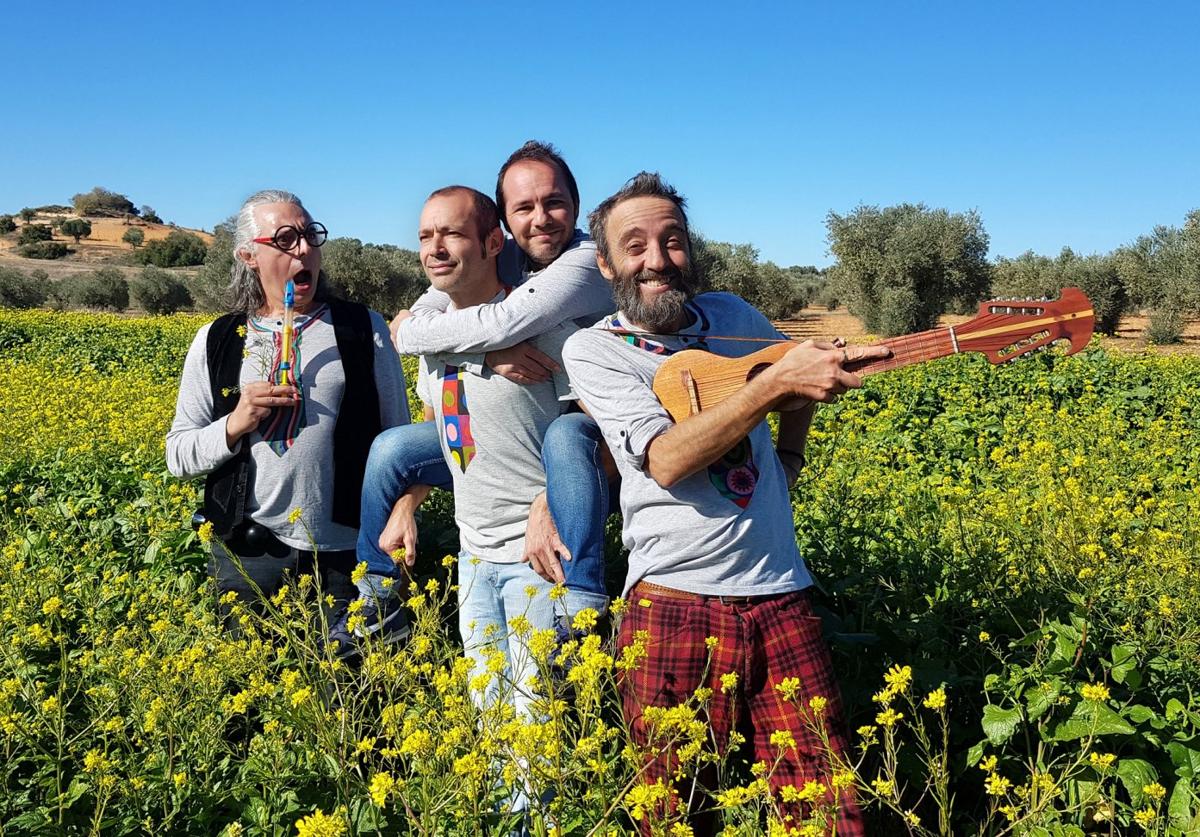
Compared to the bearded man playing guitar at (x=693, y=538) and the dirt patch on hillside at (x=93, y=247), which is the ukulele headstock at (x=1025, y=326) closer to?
the bearded man playing guitar at (x=693, y=538)

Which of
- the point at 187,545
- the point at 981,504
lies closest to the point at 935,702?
the point at 981,504

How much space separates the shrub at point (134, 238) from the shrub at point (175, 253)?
7.88m

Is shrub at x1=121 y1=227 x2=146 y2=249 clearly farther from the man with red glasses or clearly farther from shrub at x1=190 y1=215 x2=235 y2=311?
the man with red glasses

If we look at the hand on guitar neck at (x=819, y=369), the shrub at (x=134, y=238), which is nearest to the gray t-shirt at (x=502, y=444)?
the hand on guitar neck at (x=819, y=369)

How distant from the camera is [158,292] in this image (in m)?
45.2

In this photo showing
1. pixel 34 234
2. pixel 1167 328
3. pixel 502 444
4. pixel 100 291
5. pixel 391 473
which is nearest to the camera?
pixel 502 444

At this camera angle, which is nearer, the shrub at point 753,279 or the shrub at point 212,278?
the shrub at point 212,278

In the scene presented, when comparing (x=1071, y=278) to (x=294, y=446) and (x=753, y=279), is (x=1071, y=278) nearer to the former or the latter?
(x=753, y=279)

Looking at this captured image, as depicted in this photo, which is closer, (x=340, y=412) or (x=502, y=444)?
(x=502, y=444)

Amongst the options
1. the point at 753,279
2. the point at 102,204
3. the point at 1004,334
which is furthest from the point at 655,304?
the point at 102,204

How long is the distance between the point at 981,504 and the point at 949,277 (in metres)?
36.6

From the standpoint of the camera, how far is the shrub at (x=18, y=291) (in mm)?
Result: 42375

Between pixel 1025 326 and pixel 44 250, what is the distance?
83897mm

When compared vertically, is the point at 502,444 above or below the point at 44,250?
below
